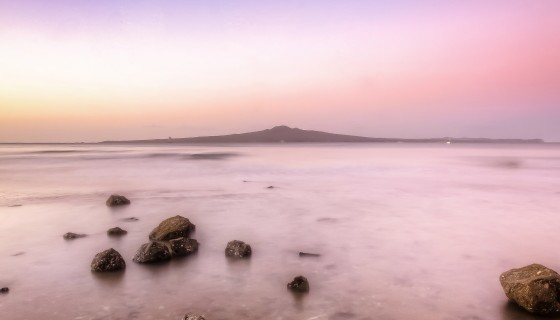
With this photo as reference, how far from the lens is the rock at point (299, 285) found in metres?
6.14

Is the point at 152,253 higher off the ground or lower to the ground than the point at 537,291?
lower

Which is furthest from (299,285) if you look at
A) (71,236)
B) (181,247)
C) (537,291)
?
(71,236)

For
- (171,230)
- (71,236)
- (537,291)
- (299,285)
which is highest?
(537,291)

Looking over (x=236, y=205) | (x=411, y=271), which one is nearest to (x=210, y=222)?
(x=236, y=205)

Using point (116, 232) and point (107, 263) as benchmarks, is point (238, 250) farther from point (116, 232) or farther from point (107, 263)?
point (116, 232)

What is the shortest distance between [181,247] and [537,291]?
239 inches

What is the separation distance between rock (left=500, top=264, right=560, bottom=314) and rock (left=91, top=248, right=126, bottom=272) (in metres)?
6.31

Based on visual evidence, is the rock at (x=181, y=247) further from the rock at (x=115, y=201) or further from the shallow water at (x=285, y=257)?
the rock at (x=115, y=201)

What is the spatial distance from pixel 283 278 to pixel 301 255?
4.65 feet

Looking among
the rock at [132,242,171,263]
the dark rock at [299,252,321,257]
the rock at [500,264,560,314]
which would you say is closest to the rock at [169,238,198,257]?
the rock at [132,242,171,263]

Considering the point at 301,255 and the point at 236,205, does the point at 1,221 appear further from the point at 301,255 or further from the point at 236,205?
the point at 301,255

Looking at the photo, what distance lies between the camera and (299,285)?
20.2 feet

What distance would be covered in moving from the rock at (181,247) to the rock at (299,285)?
2.69m

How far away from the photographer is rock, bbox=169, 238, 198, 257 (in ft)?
25.8
